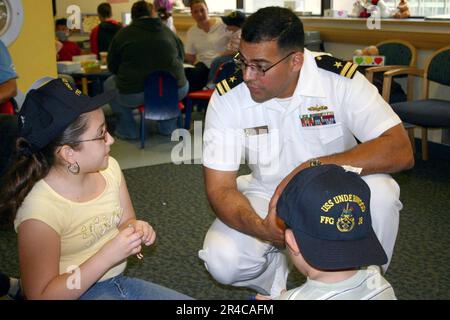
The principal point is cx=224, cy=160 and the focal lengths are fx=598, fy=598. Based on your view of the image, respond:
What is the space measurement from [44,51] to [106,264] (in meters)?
3.03

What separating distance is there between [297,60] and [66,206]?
1156 mm

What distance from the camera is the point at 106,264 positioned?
5.35 ft

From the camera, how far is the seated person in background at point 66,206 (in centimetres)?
163

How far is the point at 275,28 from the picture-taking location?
230 centimetres

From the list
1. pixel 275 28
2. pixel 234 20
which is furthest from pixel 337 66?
pixel 234 20

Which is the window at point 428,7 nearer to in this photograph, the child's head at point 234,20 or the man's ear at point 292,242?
the child's head at point 234,20

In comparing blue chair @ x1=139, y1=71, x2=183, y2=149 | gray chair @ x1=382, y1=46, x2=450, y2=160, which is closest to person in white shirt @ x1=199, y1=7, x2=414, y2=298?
gray chair @ x1=382, y1=46, x2=450, y2=160

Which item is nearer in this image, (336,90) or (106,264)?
(106,264)

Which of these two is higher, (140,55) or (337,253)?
(140,55)

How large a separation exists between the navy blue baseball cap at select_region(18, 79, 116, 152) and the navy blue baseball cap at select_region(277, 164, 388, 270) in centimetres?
67

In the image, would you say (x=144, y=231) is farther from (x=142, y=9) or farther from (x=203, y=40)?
(x=203, y=40)

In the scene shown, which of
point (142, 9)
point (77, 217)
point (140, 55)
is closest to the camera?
point (77, 217)

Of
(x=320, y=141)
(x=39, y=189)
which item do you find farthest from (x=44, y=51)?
(x=39, y=189)

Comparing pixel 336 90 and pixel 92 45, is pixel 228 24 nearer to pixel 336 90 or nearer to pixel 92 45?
pixel 92 45
